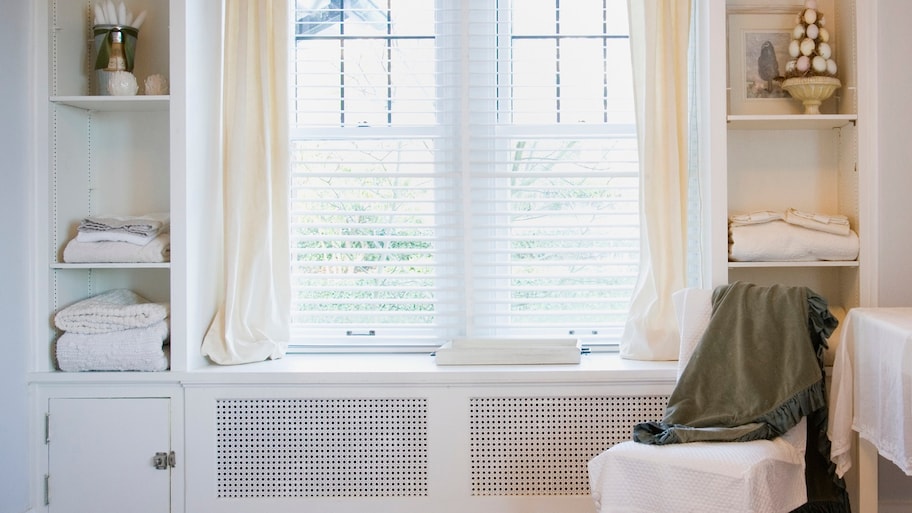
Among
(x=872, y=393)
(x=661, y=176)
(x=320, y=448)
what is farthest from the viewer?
(x=661, y=176)

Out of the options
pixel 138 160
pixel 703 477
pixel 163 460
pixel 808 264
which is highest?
pixel 138 160

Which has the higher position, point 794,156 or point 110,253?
point 794,156

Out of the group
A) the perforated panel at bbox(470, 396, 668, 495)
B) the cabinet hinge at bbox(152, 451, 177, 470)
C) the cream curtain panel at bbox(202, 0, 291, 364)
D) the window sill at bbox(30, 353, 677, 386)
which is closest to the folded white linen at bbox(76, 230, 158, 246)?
the cream curtain panel at bbox(202, 0, 291, 364)

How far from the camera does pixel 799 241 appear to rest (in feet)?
9.03

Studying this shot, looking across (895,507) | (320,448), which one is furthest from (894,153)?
(320,448)

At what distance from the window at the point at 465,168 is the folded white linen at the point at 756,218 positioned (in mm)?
434

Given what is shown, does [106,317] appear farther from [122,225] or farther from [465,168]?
[465,168]

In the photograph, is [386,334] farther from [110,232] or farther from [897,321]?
[897,321]

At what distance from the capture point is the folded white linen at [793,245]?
2752mm

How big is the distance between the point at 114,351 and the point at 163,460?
423 mm

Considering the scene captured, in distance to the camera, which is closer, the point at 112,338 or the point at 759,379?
the point at 759,379

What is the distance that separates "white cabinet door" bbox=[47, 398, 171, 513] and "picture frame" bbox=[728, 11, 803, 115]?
7.91 ft

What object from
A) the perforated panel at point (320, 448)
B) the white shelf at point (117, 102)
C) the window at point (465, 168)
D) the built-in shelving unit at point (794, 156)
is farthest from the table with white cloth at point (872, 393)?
the white shelf at point (117, 102)

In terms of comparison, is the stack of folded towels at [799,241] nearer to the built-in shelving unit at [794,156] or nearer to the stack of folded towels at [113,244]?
the built-in shelving unit at [794,156]
